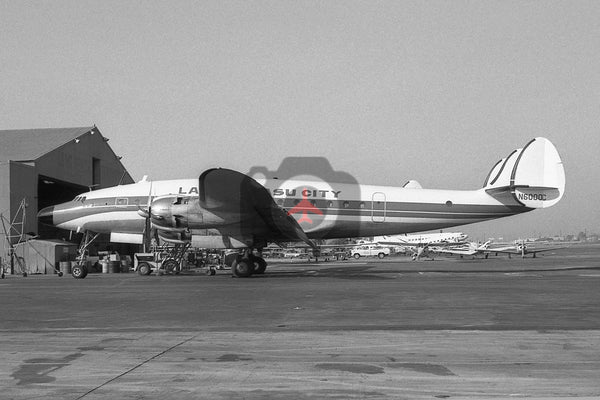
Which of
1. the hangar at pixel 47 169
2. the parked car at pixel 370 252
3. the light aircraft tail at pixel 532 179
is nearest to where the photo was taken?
the light aircraft tail at pixel 532 179

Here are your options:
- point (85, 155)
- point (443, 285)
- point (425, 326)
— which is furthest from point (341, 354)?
point (85, 155)

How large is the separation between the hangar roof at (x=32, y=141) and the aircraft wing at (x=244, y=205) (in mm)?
23651

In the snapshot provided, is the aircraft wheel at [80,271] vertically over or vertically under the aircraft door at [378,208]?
under

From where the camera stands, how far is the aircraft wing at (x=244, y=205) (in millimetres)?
20953

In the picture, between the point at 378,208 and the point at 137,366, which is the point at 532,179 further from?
the point at 137,366

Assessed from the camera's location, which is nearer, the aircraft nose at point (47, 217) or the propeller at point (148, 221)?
the propeller at point (148, 221)

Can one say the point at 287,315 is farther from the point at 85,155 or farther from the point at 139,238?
the point at 85,155

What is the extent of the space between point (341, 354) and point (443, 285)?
1138 centimetres

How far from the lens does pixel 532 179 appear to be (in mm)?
25625

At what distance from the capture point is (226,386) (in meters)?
5.36

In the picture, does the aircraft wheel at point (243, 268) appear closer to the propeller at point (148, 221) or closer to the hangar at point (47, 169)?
the propeller at point (148, 221)

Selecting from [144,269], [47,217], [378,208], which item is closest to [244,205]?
[378,208]

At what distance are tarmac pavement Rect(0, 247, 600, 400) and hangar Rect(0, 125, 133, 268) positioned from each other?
25.4 metres

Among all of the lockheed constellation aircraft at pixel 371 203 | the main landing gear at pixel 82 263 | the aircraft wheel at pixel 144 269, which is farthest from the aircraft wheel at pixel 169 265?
the main landing gear at pixel 82 263
